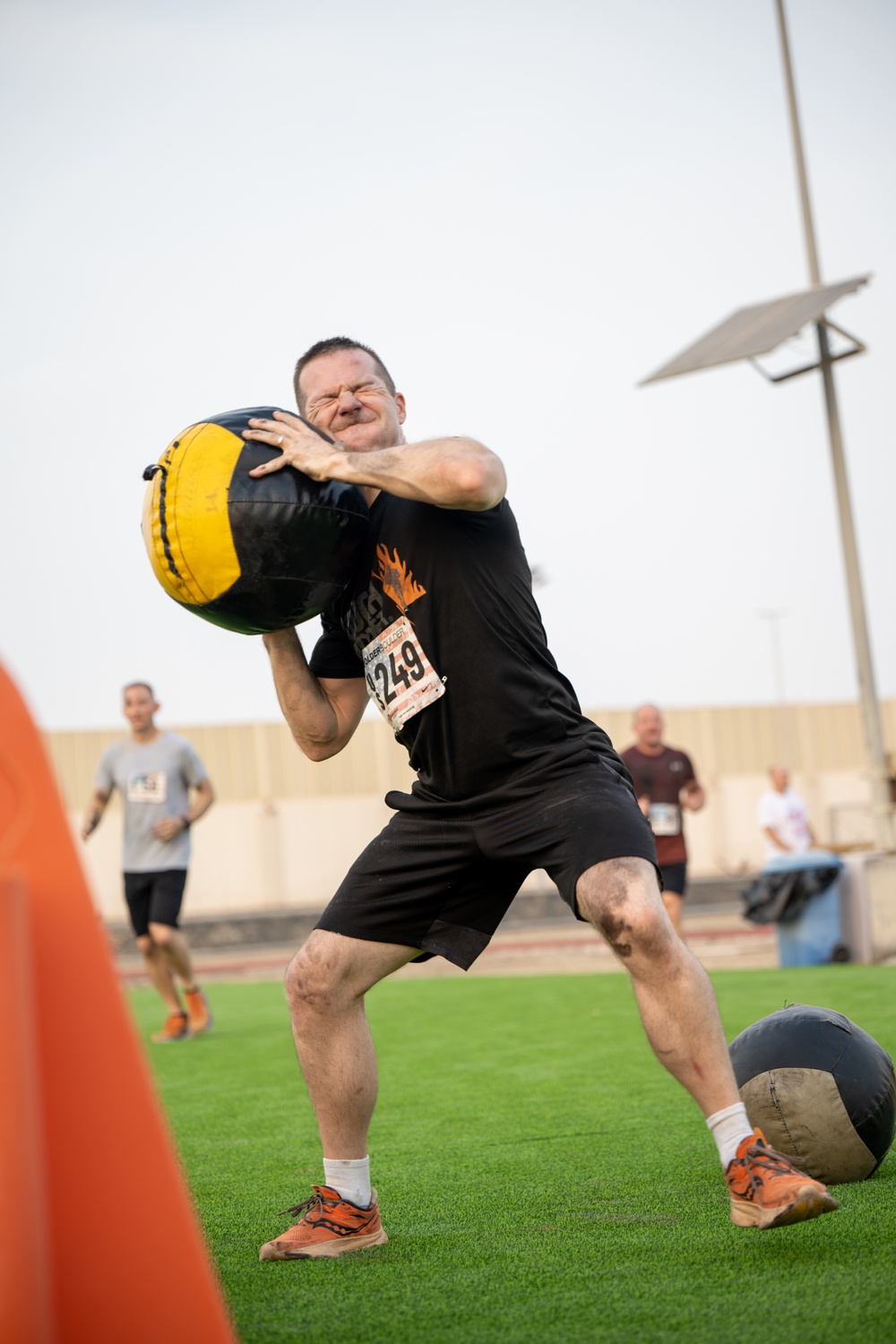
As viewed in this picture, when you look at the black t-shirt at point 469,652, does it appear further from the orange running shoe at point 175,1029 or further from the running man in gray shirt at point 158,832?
the orange running shoe at point 175,1029

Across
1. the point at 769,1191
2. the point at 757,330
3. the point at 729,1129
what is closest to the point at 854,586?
the point at 757,330

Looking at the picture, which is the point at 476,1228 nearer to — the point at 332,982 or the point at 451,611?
the point at 332,982

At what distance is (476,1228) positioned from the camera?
3.62 metres

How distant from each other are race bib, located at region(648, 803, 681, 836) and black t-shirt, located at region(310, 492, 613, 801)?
8.16m

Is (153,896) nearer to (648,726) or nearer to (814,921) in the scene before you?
(648,726)

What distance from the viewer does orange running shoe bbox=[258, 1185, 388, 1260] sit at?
3.45m

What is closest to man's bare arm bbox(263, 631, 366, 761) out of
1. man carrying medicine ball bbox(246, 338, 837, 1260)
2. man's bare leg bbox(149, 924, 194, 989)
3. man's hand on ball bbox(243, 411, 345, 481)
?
man carrying medicine ball bbox(246, 338, 837, 1260)

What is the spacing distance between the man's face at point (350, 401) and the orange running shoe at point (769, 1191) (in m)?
2.02

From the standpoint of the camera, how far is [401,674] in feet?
11.6

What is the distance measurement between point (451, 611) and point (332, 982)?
39.1 inches

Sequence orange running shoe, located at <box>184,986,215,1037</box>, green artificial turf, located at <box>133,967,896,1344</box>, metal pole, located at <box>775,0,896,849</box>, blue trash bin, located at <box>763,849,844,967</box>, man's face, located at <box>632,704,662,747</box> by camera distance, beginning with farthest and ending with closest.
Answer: metal pole, located at <box>775,0,896,849</box>
man's face, located at <box>632,704,662,747</box>
blue trash bin, located at <box>763,849,844,967</box>
orange running shoe, located at <box>184,986,215,1037</box>
green artificial turf, located at <box>133,967,896,1344</box>

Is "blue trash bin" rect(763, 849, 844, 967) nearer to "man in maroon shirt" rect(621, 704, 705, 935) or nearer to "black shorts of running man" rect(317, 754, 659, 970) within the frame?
"man in maroon shirt" rect(621, 704, 705, 935)

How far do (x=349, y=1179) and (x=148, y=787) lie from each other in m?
6.17

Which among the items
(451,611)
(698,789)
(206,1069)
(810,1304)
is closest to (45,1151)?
(810,1304)
